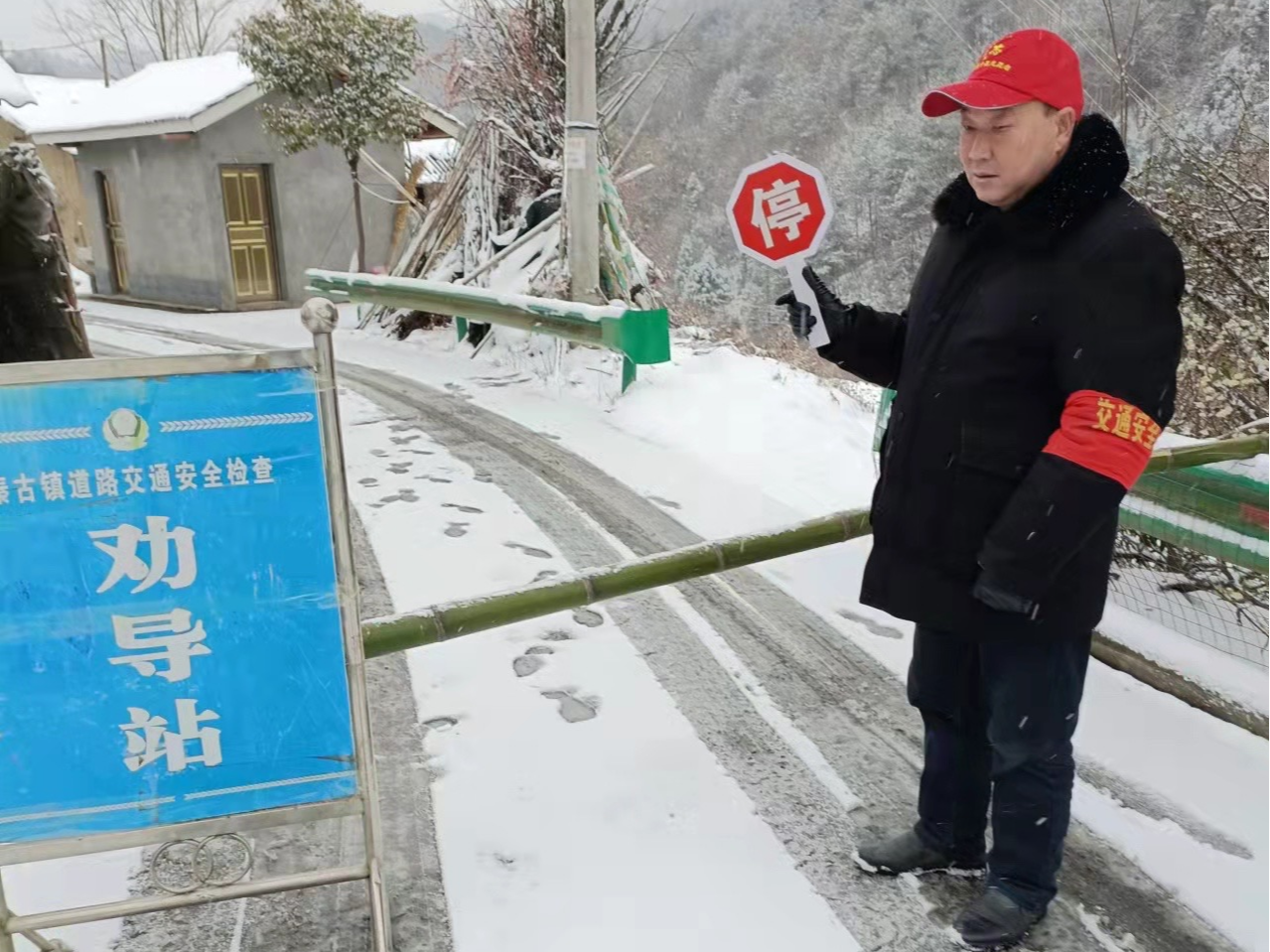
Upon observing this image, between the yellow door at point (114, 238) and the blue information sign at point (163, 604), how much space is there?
2097 centimetres

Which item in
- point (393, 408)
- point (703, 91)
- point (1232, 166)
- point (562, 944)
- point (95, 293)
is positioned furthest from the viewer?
point (703, 91)

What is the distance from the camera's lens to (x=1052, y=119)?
6.72ft

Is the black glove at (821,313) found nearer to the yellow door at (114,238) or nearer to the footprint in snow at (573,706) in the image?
the footprint in snow at (573,706)

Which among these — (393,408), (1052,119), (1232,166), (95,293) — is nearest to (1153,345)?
(1052,119)

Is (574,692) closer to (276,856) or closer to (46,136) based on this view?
(276,856)

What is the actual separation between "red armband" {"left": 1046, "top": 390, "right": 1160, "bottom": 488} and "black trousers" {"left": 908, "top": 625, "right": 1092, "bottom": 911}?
1.47 ft

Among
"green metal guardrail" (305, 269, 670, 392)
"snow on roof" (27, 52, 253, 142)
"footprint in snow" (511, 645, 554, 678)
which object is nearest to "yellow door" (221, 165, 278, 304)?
"snow on roof" (27, 52, 253, 142)

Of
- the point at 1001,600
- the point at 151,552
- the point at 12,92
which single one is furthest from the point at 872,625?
the point at 12,92

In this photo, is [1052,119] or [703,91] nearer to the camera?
[1052,119]

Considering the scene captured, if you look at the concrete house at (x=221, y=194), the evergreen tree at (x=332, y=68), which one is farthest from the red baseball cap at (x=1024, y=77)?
the concrete house at (x=221, y=194)

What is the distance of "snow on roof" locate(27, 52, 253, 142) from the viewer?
16516 millimetres

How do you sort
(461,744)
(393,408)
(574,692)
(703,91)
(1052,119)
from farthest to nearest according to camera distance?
(703,91) → (393,408) → (574,692) → (461,744) → (1052,119)

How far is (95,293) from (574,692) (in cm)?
2177

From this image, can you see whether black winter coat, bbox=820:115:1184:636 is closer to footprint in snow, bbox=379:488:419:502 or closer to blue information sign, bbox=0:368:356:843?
blue information sign, bbox=0:368:356:843
